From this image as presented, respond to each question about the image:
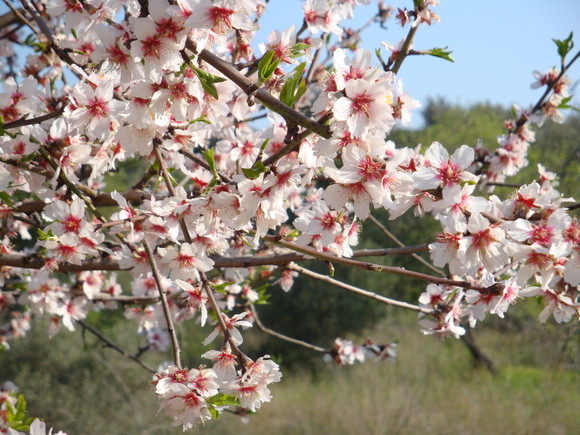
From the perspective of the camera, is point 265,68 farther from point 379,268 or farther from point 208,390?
point 208,390

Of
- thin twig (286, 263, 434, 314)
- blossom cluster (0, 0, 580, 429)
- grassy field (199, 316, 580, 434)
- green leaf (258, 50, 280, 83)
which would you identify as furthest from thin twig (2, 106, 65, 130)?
grassy field (199, 316, 580, 434)

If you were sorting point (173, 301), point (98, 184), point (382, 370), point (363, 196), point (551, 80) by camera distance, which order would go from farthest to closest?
point (382, 370) → point (98, 184) → point (551, 80) → point (173, 301) → point (363, 196)

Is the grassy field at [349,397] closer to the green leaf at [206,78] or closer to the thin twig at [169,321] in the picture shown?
the thin twig at [169,321]

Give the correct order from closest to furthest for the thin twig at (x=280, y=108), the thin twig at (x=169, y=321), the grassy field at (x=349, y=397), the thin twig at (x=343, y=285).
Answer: the thin twig at (x=280, y=108)
the thin twig at (x=169, y=321)
the thin twig at (x=343, y=285)
the grassy field at (x=349, y=397)

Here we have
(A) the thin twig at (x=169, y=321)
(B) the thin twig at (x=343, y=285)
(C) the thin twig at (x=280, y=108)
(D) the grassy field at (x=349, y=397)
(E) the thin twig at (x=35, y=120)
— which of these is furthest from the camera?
(D) the grassy field at (x=349, y=397)

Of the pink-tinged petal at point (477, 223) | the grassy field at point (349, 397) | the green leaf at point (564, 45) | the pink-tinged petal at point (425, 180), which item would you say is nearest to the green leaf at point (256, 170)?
the pink-tinged petal at point (425, 180)

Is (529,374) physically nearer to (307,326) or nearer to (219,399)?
(307,326)

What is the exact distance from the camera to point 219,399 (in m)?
1.15

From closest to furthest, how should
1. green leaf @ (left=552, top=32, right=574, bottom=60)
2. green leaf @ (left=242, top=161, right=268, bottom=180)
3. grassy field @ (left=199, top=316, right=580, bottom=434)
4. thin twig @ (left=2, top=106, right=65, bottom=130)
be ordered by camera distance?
1. green leaf @ (left=242, top=161, right=268, bottom=180)
2. thin twig @ (left=2, top=106, right=65, bottom=130)
3. green leaf @ (left=552, top=32, right=574, bottom=60)
4. grassy field @ (left=199, top=316, right=580, bottom=434)

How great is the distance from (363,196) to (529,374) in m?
7.88

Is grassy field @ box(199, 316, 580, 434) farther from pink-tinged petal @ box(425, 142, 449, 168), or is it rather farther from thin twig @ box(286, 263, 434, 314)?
pink-tinged petal @ box(425, 142, 449, 168)

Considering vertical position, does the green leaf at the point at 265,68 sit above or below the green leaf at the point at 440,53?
below

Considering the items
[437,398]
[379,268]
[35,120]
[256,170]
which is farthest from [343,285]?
[437,398]

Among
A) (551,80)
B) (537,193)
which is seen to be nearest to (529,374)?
(551,80)
